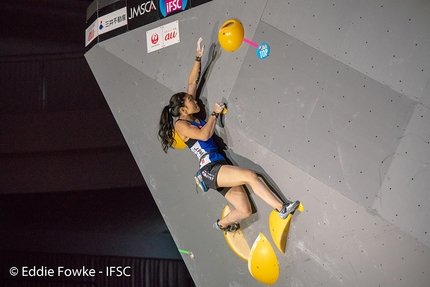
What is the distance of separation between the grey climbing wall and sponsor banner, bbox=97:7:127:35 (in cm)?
39

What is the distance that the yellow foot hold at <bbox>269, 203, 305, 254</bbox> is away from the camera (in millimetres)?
3107

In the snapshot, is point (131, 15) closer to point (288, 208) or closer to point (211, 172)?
point (211, 172)

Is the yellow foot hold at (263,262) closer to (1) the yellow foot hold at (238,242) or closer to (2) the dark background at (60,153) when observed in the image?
(1) the yellow foot hold at (238,242)

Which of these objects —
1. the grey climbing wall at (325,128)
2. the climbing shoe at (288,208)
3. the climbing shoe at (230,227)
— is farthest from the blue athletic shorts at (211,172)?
the climbing shoe at (288,208)

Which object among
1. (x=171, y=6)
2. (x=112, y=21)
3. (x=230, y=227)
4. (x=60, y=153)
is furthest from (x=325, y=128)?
(x=60, y=153)

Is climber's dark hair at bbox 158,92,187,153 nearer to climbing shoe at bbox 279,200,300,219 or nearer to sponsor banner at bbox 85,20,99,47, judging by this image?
climbing shoe at bbox 279,200,300,219

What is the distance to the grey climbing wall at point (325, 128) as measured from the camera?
8.30 ft

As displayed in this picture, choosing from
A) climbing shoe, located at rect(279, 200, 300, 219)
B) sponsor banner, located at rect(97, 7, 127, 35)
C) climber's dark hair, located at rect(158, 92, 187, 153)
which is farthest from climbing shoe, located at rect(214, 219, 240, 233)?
sponsor banner, located at rect(97, 7, 127, 35)

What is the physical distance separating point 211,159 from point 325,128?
2.64ft

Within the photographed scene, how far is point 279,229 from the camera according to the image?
10.3 ft

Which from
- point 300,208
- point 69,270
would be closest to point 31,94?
point 69,270

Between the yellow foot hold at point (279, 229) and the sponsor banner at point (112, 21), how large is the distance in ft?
6.74

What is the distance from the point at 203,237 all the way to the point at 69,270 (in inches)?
81.9

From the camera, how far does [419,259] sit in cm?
254
